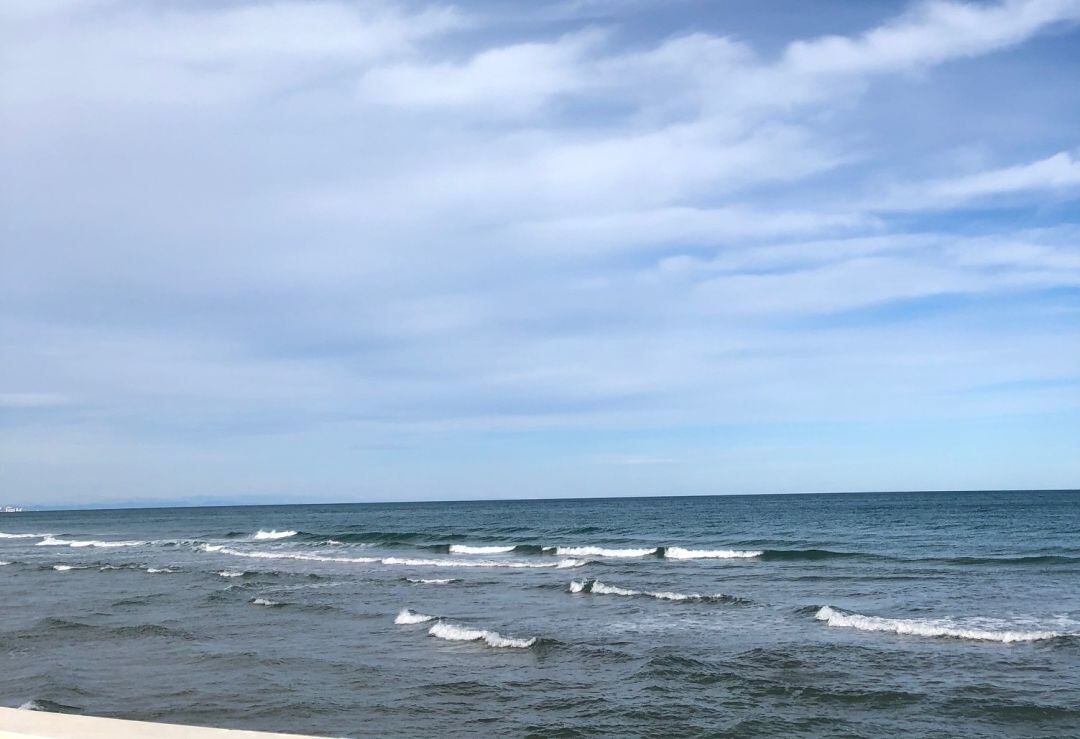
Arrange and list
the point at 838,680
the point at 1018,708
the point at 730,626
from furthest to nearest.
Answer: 1. the point at 730,626
2. the point at 838,680
3. the point at 1018,708

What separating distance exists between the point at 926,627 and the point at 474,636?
29.6ft

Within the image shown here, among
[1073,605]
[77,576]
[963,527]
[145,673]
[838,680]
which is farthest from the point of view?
[963,527]

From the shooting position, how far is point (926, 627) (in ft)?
56.4

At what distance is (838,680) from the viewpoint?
13305 mm

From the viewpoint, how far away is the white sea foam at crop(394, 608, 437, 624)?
63.6 feet

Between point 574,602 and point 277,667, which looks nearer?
point 277,667

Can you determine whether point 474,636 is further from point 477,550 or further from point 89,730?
point 477,550

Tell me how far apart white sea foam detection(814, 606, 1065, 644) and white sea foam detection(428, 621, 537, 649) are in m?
6.64

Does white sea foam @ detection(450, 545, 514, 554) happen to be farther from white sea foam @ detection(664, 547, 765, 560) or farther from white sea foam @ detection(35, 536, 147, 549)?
white sea foam @ detection(35, 536, 147, 549)

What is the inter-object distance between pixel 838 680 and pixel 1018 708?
2.48 meters

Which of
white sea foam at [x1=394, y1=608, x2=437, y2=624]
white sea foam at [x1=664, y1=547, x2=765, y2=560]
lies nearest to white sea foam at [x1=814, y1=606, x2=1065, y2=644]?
white sea foam at [x1=394, y1=608, x2=437, y2=624]

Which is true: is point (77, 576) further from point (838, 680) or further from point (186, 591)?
point (838, 680)

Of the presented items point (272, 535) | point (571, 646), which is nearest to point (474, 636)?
point (571, 646)

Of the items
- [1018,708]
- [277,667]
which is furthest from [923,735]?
[277,667]
